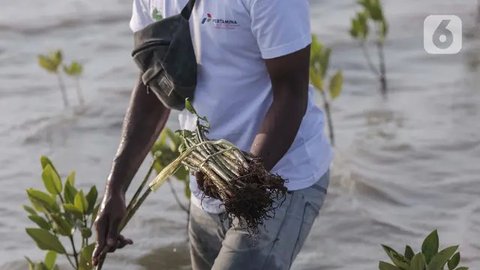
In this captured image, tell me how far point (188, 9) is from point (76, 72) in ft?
12.1

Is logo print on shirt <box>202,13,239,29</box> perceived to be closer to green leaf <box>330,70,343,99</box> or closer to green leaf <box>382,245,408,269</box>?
green leaf <box>382,245,408,269</box>

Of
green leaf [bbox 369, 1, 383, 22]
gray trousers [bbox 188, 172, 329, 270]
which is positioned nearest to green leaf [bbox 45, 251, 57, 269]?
gray trousers [bbox 188, 172, 329, 270]

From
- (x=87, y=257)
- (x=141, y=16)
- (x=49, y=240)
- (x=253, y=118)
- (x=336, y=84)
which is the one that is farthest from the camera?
(x=336, y=84)

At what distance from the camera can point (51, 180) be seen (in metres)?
3.89

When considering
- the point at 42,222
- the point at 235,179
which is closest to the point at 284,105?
the point at 235,179

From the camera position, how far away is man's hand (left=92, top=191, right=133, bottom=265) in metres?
3.50

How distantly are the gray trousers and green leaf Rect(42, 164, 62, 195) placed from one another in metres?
0.64

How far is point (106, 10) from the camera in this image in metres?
9.54

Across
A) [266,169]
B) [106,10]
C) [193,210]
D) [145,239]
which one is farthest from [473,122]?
[106,10]

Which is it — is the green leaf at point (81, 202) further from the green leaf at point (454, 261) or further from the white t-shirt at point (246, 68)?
the green leaf at point (454, 261)

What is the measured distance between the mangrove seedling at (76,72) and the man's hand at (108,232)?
11.3ft

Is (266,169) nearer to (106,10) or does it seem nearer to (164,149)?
(164,149)

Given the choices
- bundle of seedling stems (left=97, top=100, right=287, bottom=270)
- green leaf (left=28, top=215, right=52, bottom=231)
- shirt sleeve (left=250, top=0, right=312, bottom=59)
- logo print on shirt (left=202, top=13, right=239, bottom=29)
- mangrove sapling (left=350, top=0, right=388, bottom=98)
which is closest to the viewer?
bundle of seedling stems (left=97, top=100, right=287, bottom=270)

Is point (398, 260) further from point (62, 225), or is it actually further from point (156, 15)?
point (62, 225)
